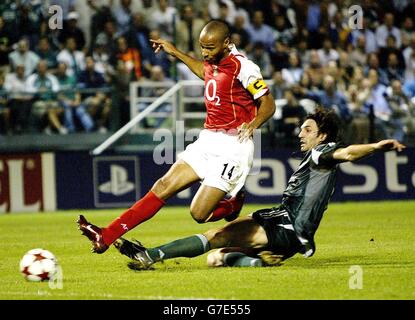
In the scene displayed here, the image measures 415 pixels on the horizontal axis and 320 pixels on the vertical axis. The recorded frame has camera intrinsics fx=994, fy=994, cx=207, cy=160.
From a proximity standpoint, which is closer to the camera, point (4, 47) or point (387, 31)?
point (4, 47)

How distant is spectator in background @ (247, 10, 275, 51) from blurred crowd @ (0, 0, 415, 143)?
0.02m

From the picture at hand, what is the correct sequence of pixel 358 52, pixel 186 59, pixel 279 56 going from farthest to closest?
pixel 358 52, pixel 279 56, pixel 186 59

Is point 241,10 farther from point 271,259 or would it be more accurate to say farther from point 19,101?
point 271,259

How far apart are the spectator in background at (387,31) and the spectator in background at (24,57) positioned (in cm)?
701

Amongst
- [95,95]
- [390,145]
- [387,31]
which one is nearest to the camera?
[390,145]

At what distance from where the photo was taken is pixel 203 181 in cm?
905

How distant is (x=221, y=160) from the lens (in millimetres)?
8992

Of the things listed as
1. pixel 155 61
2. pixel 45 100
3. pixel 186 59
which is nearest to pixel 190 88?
pixel 155 61

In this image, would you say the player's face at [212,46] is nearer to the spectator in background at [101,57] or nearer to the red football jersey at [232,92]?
the red football jersey at [232,92]

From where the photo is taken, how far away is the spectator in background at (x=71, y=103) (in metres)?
17.6

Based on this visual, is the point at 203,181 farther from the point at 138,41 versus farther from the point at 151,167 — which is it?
the point at 138,41

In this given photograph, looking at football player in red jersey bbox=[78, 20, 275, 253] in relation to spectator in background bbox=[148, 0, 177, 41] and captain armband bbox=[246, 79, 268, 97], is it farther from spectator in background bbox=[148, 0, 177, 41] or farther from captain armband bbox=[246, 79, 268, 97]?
spectator in background bbox=[148, 0, 177, 41]

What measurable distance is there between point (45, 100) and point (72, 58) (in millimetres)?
1099

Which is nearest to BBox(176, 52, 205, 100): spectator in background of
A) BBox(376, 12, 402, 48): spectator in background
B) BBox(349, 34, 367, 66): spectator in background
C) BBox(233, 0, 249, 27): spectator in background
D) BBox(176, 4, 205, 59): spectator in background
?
BBox(176, 4, 205, 59): spectator in background
